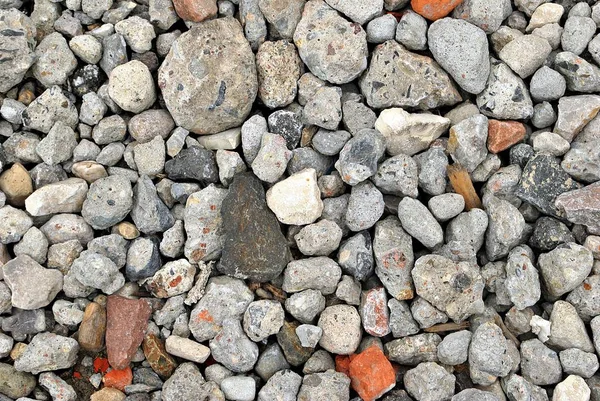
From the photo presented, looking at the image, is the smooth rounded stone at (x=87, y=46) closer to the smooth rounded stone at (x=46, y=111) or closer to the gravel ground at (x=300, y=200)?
the gravel ground at (x=300, y=200)

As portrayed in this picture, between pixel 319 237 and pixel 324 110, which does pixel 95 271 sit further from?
pixel 324 110

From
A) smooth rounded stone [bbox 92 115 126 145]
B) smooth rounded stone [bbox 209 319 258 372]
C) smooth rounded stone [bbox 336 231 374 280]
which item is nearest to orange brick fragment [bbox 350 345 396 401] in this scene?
smooth rounded stone [bbox 336 231 374 280]

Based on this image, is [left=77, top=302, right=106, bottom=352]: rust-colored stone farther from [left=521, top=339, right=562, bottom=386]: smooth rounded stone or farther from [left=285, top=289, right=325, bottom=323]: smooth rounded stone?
[left=521, top=339, right=562, bottom=386]: smooth rounded stone

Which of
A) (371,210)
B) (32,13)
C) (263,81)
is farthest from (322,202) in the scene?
Result: (32,13)

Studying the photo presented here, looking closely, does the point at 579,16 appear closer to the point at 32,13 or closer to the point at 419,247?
the point at 419,247

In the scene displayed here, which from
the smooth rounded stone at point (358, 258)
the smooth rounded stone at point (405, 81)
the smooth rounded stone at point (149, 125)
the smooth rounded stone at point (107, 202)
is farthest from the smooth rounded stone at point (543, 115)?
the smooth rounded stone at point (107, 202)

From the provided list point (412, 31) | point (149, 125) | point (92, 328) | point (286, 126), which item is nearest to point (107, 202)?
point (149, 125)
